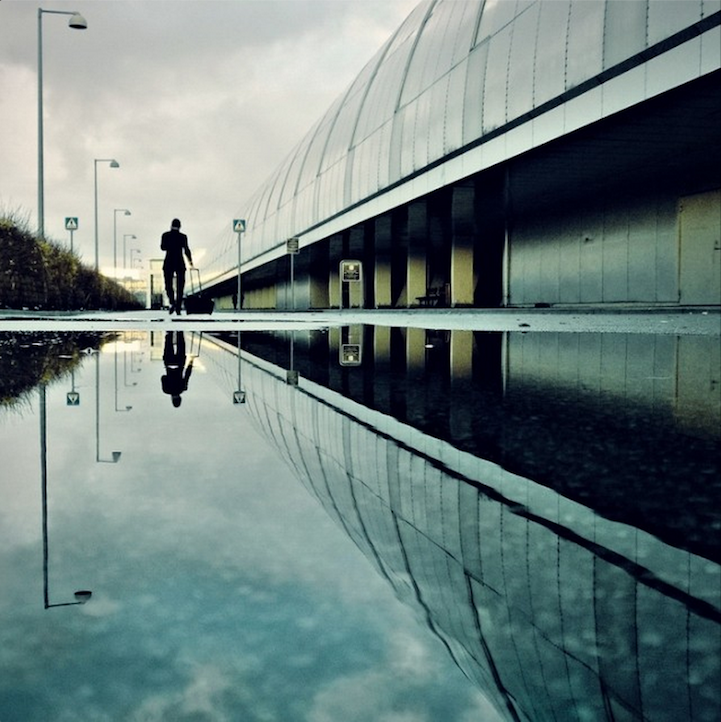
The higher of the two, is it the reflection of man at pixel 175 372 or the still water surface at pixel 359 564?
the reflection of man at pixel 175 372

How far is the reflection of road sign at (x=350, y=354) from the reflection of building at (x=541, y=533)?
2775 mm

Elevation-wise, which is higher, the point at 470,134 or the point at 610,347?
the point at 470,134

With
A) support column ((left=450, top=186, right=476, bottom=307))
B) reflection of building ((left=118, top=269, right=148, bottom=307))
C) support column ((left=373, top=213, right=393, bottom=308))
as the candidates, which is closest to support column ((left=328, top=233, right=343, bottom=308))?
support column ((left=373, top=213, right=393, bottom=308))

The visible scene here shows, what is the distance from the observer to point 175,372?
695cm

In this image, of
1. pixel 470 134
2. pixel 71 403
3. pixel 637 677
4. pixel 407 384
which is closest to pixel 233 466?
pixel 637 677

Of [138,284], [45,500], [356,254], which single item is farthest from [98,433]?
[138,284]

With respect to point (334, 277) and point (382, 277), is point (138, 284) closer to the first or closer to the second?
point (334, 277)

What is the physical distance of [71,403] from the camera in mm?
4777

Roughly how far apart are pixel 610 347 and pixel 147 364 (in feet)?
15.7

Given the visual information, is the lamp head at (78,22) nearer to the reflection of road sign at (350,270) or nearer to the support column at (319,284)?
the reflection of road sign at (350,270)

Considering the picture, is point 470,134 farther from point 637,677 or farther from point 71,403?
point 637,677

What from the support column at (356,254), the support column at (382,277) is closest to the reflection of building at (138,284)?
the support column at (356,254)

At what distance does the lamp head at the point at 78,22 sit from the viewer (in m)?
33.3

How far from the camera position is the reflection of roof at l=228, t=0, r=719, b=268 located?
15082 mm
